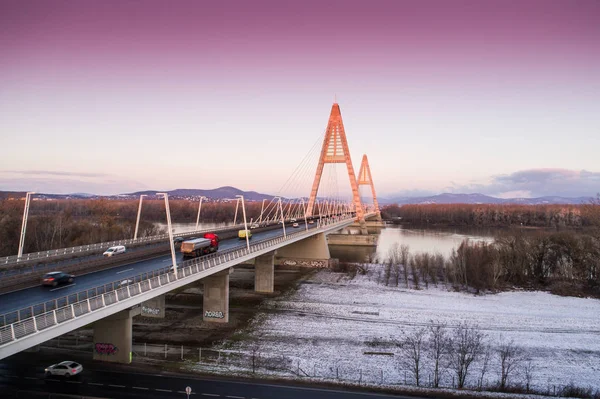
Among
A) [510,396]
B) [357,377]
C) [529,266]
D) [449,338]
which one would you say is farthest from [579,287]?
[357,377]

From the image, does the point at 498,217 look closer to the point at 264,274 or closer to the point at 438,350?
the point at 264,274

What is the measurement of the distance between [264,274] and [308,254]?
56.1 feet

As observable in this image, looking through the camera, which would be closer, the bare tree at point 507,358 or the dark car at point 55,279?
the dark car at point 55,279

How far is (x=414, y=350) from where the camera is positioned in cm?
2059

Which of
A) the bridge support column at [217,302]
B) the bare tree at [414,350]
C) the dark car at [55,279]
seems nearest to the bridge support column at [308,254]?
the bridge support column at [217,302]

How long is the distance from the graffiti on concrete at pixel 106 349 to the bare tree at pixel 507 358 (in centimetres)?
1922

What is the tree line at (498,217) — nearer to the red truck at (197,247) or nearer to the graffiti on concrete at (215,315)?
the graffiti on concrete at (215,315)

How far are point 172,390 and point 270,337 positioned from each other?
29.7ft

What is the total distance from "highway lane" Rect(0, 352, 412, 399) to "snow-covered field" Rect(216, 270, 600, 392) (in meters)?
2.30

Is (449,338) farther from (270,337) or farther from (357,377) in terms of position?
(270,337)

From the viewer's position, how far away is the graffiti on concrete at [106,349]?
20.5m

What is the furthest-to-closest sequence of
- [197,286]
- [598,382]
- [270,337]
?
1. [197,286]
2. [270,337]
3. [598,382]

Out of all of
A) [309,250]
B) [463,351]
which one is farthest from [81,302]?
[309,250]

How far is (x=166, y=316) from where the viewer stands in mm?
30219
